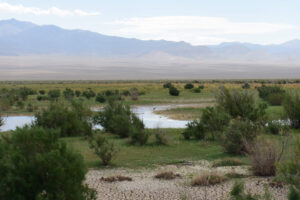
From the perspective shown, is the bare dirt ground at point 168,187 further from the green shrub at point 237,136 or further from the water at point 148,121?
the water at point 148,121

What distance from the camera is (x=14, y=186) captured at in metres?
8.30

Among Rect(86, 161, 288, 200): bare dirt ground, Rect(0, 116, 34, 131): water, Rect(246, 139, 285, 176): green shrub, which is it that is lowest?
Rect(0, 116, 34, 131): water

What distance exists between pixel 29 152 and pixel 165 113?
2983 cm

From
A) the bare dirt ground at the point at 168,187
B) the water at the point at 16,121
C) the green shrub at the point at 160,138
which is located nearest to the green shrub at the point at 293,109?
the green shrub at the point at 160,138

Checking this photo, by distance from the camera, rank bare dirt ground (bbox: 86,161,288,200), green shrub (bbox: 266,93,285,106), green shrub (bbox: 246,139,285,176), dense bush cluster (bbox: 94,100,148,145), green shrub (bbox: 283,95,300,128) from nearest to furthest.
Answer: bare dirt ground (bbox: 86,161,288,200) < green shrub (bbox: 246,139,285,176) < dense bush cluster (bbox: 94,100,148,145) < green shrub (bbox: 283,95,300,128) < green shrub (bbox: 266,93,285,106)

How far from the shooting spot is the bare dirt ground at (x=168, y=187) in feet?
36.5

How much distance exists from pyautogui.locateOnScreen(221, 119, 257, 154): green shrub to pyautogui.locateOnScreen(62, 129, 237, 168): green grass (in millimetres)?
435

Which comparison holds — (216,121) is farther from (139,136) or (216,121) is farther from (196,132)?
(139,136)

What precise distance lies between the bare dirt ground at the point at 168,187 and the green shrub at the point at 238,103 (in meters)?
10.0

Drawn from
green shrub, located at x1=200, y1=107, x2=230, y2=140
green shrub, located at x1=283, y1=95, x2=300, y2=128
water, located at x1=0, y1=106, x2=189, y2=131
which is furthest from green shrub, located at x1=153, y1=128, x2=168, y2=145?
green shrub, located at x1=283, y1=95, x2=300, y2=128

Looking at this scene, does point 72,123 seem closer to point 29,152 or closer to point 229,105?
point 229,105

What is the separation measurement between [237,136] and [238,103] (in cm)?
725

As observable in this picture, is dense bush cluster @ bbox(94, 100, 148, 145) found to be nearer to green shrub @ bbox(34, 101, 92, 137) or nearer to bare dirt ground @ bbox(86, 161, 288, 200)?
green shrub @ bbox(34, 101, 92, 137)

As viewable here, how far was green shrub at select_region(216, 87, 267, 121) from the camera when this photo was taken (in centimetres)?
2402
